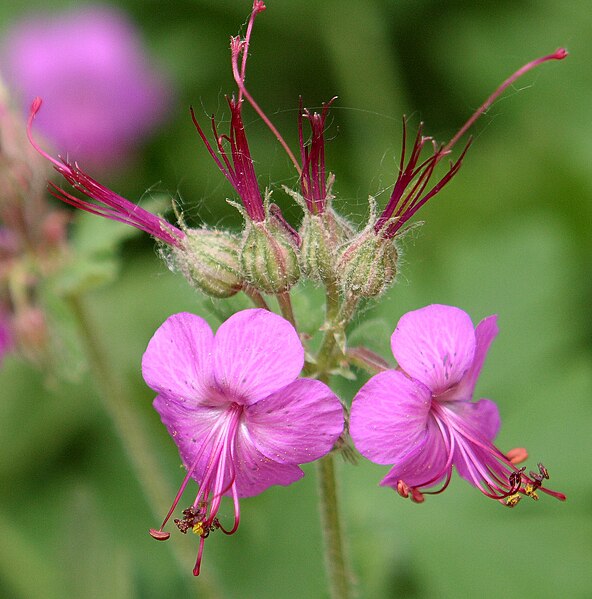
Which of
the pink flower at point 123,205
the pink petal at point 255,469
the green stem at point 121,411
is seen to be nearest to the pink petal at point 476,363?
the pink petal at point 255,469

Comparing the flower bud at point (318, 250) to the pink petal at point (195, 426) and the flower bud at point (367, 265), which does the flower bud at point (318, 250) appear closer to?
the flower bud at point (367, 265)

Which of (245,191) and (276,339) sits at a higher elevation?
(245,191)

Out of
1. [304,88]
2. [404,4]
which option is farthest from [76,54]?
[404,4]

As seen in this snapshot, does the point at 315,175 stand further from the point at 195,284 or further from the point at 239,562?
the point at 239,562

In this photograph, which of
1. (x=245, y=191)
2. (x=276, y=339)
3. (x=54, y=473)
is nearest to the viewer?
(x=276, y=339)

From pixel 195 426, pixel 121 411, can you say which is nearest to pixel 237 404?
pixel 195 426

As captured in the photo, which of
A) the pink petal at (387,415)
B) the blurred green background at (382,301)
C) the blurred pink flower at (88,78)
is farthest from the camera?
the blurred pink flower at (88,78)

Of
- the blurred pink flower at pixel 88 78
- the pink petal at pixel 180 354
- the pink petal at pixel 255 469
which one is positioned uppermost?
the blurred pink flower at pixel 88 78
